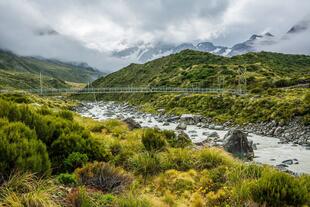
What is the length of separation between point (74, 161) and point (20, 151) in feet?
8.63

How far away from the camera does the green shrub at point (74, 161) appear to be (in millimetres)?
10484

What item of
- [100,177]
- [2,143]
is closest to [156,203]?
[100,177]

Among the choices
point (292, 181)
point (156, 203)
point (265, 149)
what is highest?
point (292, 181)

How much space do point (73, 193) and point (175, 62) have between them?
Result: 163 metres

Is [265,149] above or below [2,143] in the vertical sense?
below

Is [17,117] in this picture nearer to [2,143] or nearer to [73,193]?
[2,143]

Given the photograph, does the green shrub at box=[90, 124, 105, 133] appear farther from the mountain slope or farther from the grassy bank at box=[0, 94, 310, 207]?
the mountain slope

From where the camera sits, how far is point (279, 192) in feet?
26.4

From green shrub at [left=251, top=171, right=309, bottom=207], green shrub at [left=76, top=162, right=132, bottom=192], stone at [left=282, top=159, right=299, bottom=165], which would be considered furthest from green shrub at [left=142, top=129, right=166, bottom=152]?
stone at [left=282, top=159, right=299, bottom=165]

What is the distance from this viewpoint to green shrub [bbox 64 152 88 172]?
10.5 metres

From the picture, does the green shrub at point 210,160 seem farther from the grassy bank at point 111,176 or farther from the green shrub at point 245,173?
the green shrub at point 245,173

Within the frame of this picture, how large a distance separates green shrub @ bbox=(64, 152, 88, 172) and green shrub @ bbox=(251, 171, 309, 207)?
5.36 m

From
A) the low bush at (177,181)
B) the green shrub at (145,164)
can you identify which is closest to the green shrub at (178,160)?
the green shrub at (145,164)

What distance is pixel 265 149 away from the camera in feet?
91.1
